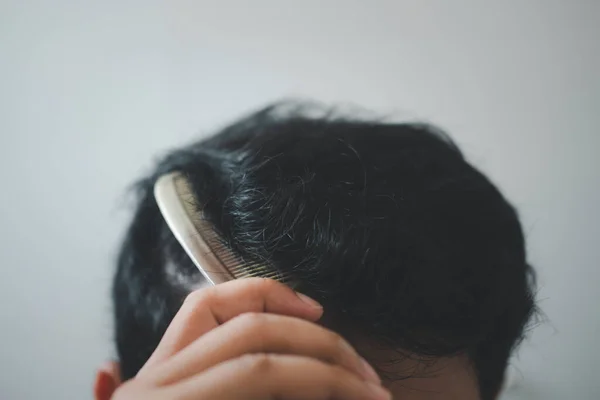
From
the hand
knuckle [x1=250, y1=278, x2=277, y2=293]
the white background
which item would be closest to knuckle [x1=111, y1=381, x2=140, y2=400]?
the hand

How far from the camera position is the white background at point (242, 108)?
0.78 m

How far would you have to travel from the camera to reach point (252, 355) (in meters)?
0.26

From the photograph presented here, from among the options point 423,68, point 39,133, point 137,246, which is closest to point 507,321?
point 137,246

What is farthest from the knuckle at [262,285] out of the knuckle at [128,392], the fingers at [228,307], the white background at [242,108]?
the white background at [242,108]

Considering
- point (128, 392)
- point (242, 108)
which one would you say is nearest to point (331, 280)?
point (128, 392)

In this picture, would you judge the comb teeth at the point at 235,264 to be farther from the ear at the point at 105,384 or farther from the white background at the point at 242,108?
the white background at the point at 242,108

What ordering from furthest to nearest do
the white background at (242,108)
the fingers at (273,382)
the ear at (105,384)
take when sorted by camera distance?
the white background at (242,108) < the ear at (105,384) < the fingers at (273,382)

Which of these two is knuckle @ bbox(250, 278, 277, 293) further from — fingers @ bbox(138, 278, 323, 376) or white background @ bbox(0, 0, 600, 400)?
white background @ bbox(0, 0, 600, 400)

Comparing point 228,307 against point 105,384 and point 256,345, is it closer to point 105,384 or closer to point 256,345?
point 256,345

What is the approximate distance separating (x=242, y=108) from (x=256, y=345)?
0.65 metres

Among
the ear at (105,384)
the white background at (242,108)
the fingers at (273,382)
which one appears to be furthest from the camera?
the white background at (242,108)

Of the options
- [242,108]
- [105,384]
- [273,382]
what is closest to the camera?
[273,382]

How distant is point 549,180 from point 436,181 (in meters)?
0.54

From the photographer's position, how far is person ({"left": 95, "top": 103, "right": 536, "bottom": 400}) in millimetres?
270
